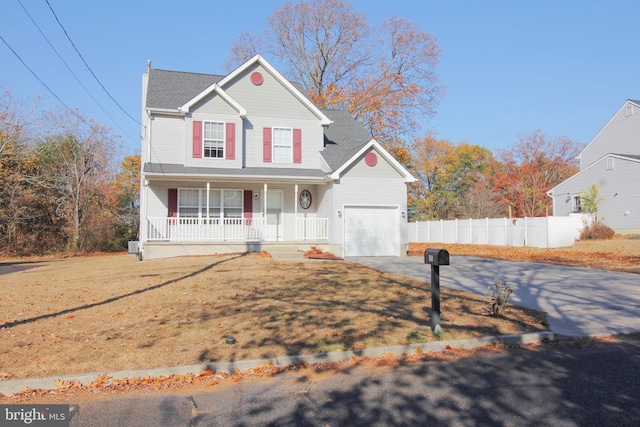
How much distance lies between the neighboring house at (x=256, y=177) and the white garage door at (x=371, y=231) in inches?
1.7

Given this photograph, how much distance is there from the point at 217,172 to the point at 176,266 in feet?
18.6

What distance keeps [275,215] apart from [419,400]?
1711 cm

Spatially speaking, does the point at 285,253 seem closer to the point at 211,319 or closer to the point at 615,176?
the point at 211,319

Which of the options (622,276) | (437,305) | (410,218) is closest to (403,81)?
(410,218)

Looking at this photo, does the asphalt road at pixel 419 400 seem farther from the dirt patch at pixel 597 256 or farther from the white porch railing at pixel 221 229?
the white porch railing at pixel 221 229

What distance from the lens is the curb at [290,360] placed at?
488cm

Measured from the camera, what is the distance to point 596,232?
25.8m

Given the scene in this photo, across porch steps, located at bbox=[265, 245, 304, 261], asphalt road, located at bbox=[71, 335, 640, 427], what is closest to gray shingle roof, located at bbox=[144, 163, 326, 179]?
porch steps, located at bbox=[265, 245, 304, 261]

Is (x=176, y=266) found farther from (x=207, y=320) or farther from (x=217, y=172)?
(x=207, y=320)

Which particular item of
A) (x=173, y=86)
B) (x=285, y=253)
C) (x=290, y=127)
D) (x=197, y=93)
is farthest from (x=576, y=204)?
(x=173, y=86)

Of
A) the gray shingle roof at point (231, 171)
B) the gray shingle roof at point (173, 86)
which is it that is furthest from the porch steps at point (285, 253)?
the gray shingle roof at point (173, 86)

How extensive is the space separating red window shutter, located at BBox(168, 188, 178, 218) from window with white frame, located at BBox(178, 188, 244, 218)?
13cm

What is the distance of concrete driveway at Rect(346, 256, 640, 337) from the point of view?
298 inches

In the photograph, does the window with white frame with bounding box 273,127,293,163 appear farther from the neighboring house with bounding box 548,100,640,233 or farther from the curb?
the neighboring house with bounding box 548,100,640,233
